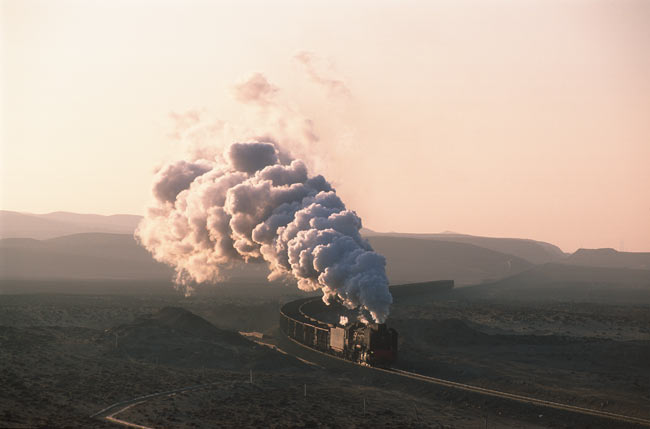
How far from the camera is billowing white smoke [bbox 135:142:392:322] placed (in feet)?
159

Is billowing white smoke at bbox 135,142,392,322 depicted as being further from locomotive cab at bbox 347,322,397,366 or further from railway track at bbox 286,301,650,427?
railway track at bbox 286,301,650,427

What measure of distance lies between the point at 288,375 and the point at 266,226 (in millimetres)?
13178

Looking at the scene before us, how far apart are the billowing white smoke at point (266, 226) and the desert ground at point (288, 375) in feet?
23.0

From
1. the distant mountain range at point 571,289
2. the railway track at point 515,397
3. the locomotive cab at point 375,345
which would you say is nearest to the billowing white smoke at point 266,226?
the locomotive cab at point 375,345

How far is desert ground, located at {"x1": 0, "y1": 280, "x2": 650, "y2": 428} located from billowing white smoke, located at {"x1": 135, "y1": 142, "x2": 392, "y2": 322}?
276 inches

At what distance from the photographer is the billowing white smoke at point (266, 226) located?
1908 inches

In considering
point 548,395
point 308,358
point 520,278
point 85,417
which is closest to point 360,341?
point 308,358

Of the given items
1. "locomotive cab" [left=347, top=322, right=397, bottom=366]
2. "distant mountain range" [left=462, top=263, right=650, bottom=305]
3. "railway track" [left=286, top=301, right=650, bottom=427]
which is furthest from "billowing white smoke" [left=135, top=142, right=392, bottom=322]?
"distant mountain range" [left=462, top=263, right=650, bottom=305]

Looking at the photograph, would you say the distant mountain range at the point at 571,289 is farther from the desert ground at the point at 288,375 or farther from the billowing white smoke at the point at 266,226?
the billowing white smoke at the point at 266,226

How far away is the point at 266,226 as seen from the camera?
5512 centimetres

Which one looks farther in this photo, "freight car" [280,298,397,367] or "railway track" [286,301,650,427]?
"freight car" [280,298,397,367]

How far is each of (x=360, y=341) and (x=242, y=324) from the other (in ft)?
129

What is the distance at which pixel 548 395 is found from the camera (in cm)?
4109

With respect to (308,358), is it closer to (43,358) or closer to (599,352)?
(43,358)
